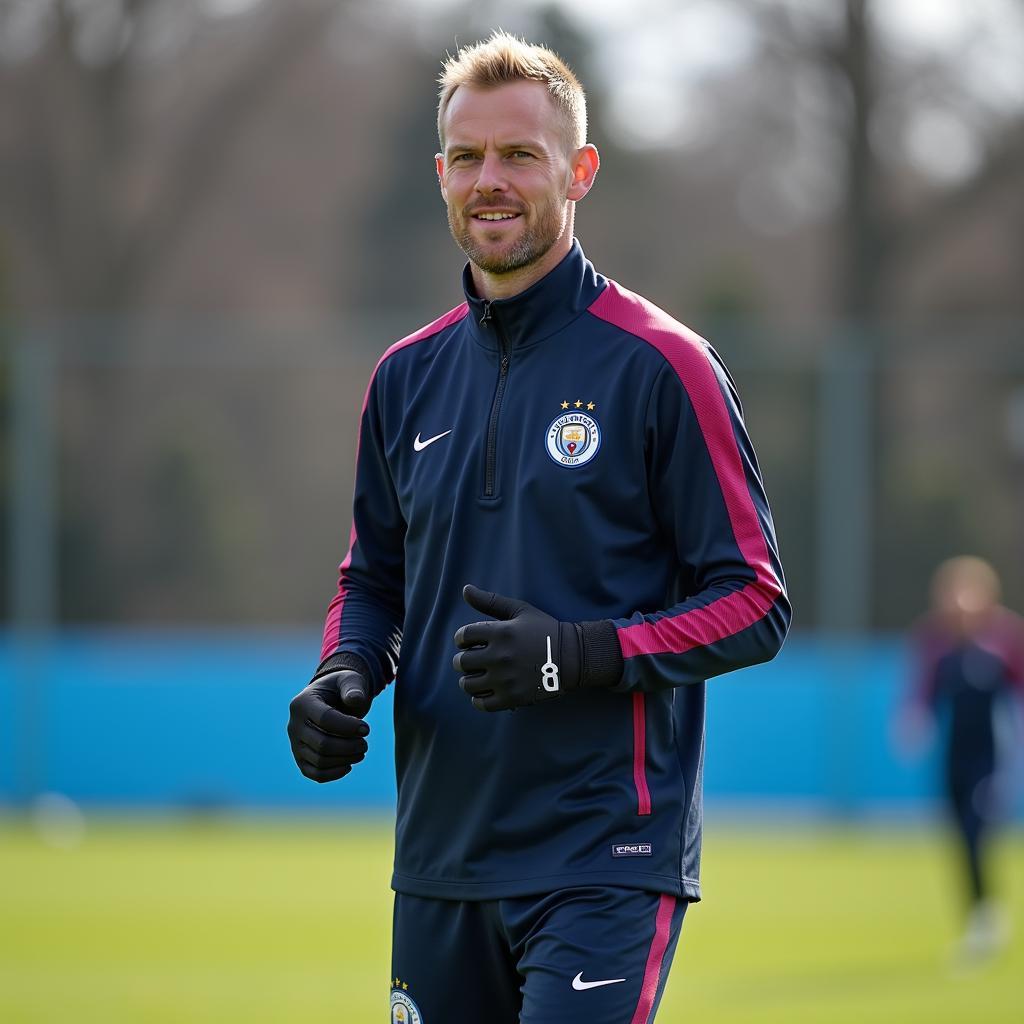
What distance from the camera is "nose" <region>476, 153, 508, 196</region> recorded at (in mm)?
3395

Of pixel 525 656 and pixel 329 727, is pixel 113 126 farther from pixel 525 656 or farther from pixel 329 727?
pixel 525 656

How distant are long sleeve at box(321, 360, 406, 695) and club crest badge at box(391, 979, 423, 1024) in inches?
23.2

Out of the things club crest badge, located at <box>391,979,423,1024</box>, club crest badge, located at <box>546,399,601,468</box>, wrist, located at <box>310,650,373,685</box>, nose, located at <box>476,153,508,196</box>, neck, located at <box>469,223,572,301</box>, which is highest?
nose, located at <box>476,153,508,196</box>

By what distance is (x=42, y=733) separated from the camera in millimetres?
16422

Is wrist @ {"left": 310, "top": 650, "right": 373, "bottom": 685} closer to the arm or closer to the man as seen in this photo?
the man

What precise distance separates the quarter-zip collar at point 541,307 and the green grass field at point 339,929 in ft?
16.2

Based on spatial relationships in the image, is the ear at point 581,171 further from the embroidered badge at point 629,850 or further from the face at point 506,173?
the embroidered badge at point 629,850

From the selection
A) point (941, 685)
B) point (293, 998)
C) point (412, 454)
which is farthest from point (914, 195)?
point (412, 454)

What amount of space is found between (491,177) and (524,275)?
0.20 meters

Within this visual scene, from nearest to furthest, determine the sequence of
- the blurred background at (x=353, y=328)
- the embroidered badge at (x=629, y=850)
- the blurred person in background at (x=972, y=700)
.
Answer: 1. the embroidered badge at (x=629, y=850)
2. the blurred person in background at (x=972, y=700)
3. the blurred background at (x=353, y=328)

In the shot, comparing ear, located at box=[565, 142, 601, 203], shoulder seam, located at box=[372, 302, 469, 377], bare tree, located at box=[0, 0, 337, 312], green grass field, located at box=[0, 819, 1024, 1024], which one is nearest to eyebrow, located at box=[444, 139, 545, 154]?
ear, located at box=[565, 142, 601, 203]

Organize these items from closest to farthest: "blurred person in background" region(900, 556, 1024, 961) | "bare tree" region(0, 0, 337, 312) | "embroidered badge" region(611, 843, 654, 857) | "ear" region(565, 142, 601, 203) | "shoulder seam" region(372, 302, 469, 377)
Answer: "embroidered badge" region(611, 843, 654, 857) < "ear" region(565, 142, 601, 203) < "shoulder seam" region(372, 302, 469, 377) < "blurred person in background" region(900, 556, 1024, 961) < "bare tree" region(0, 0, 337, 312)

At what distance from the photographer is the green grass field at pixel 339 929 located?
26.7 ft

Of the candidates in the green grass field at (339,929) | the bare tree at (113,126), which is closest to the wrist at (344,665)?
the green grass field at (339,929)
